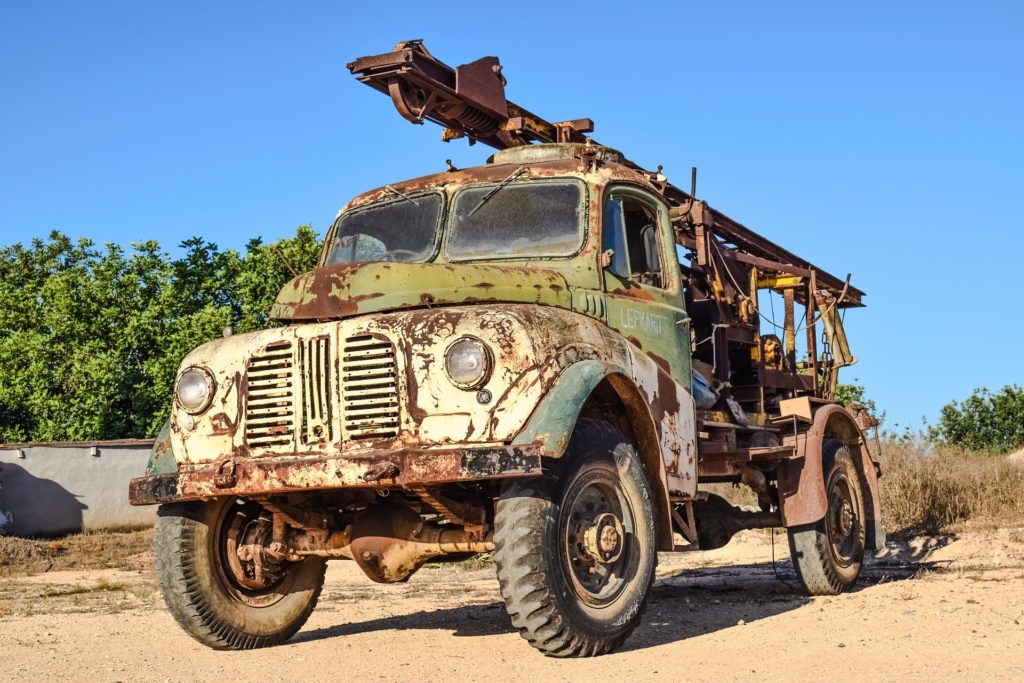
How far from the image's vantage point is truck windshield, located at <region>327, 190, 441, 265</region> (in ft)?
26.0

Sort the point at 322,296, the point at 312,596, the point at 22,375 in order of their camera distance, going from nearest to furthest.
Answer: the point at 322,296, the point at 312,596, the point at 22,375

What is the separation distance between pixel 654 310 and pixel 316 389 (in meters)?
2.45

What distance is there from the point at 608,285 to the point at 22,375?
26.8 meters

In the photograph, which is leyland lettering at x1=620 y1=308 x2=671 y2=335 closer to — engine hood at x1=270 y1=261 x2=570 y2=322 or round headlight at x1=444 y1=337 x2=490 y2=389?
engine hood at x1=270 y1=261 x2=570 y2=322

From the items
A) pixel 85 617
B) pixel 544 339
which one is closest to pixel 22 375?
pixel 85 617

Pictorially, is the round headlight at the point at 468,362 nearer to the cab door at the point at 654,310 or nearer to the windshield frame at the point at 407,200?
the cab door at the point at 654,310

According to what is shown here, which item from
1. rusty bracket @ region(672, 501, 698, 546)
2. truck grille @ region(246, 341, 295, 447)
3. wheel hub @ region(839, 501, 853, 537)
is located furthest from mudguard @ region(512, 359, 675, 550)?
wheel hub @ region(839, 501, 853, 537)

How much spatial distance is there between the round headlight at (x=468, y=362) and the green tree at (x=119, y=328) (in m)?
22.3

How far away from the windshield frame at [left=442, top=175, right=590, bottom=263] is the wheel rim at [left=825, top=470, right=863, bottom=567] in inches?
160

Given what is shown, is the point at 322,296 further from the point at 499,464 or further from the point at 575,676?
the point at 575,676

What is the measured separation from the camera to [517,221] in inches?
304

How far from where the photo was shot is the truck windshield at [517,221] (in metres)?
7.59

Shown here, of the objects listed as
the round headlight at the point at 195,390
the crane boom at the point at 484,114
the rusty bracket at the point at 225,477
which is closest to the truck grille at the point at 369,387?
the rusty bracket at the point at 225,477

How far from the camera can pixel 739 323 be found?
10.3 metres
